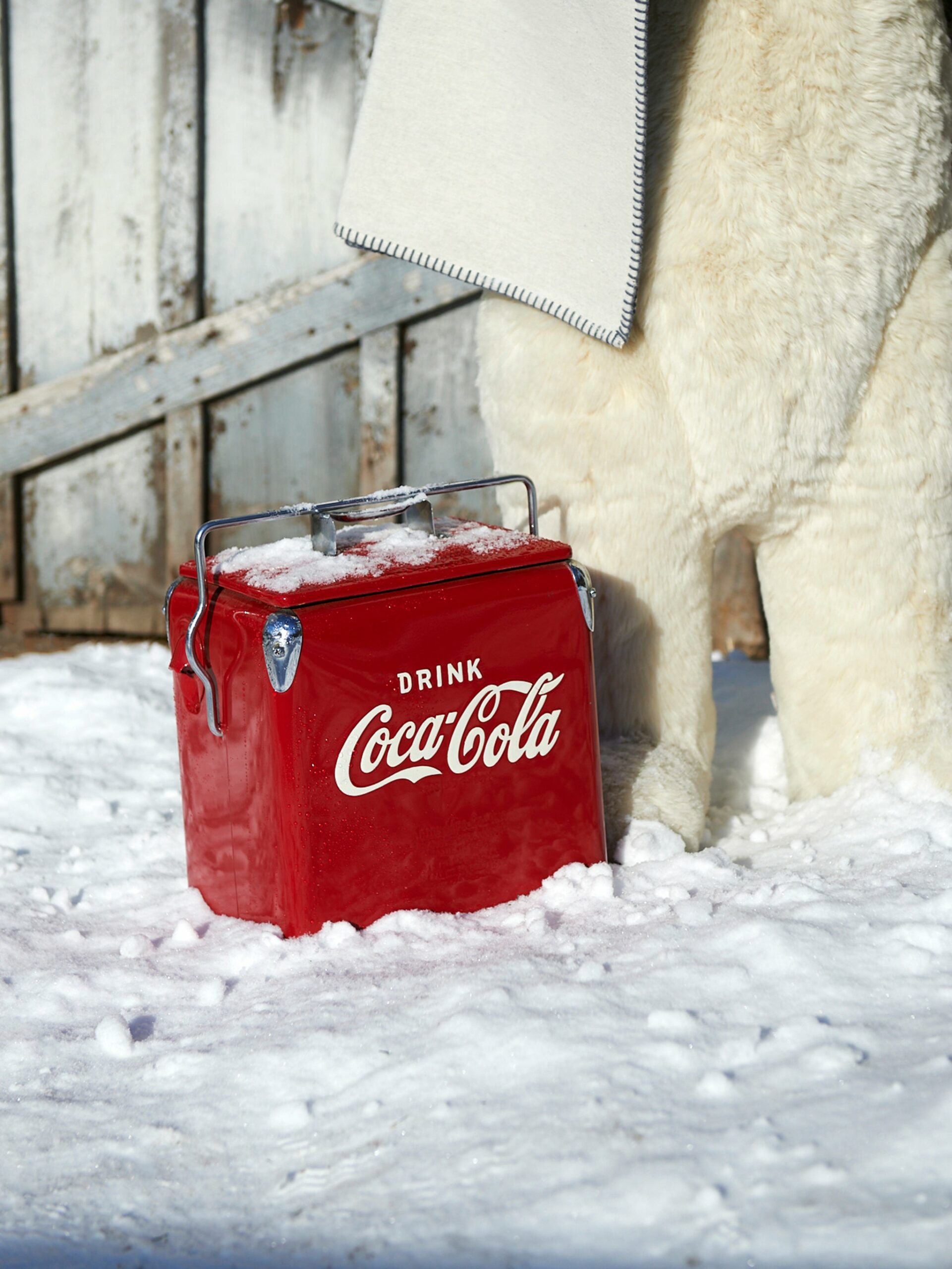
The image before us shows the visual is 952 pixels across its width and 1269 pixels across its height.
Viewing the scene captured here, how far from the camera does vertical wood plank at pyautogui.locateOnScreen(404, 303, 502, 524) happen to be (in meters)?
2.45

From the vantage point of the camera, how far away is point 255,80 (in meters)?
2.32

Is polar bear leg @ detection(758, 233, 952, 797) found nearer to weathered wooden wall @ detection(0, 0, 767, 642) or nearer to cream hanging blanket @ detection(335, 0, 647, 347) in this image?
cream hanging blanket @ detection(335, 0, 647, 347)

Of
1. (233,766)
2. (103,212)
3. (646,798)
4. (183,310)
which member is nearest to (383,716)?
(233,766)

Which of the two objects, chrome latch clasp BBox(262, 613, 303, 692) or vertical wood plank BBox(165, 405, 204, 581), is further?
vertical wood plank BBox(165, 405, 204, 581)

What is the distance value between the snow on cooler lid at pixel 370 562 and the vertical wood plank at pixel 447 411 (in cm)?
117

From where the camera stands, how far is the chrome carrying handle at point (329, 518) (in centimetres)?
121

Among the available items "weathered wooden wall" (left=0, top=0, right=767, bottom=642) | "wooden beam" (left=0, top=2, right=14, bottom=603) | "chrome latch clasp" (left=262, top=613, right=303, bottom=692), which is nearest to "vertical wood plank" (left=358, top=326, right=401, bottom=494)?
"weathered wooden wall" (left=0, top=0, right=767, bottom=642)

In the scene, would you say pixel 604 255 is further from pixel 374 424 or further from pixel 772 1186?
pixel 374 424

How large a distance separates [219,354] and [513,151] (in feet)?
4.24

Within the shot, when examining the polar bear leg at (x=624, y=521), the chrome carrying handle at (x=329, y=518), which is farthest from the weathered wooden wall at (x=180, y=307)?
the chrome carrying handle at (x=329, y=518)

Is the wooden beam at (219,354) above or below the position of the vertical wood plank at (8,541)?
above

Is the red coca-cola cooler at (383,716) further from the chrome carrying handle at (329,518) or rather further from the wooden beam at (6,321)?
the wooden beam at (6,321)

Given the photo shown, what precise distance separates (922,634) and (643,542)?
33 cm

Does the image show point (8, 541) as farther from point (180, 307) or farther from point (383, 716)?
point (383, 716)
